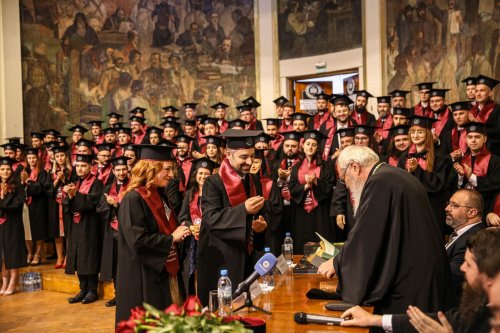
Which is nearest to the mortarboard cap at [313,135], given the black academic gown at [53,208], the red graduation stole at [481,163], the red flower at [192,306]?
the red graduation stole at [481,163]

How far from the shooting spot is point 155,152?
465 centimetres

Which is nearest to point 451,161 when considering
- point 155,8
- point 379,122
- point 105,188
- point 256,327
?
point 379,122

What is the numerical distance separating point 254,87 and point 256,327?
1367 centimetres

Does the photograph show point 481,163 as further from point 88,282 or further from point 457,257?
point 88,282

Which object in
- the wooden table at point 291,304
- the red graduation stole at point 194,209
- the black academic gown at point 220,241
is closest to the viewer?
the wooden table at point 291,304

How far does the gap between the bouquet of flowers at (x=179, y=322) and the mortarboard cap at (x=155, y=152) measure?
2.45 m

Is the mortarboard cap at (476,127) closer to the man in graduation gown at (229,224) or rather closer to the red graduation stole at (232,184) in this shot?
the man in graduation gown at (229,224)

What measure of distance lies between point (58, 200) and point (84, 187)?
1293 millimetres

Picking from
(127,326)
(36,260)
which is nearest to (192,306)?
(127,326)

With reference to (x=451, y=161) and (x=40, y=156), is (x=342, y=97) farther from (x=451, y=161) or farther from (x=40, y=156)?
(x=40, y=156)

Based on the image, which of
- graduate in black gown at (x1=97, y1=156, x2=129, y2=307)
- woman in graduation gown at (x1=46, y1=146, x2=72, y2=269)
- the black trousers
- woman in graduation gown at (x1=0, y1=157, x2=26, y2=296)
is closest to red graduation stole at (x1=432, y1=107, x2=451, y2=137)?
graduate in black gown at (x1=97, y1=156, x2=129, y2=307)

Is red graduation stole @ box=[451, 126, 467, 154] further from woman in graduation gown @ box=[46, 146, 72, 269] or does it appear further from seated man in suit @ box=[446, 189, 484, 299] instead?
woman in graduation gown @ box=[46, 146, 72, 269]

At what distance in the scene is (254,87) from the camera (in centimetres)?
1614

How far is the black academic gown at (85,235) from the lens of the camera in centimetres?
910
